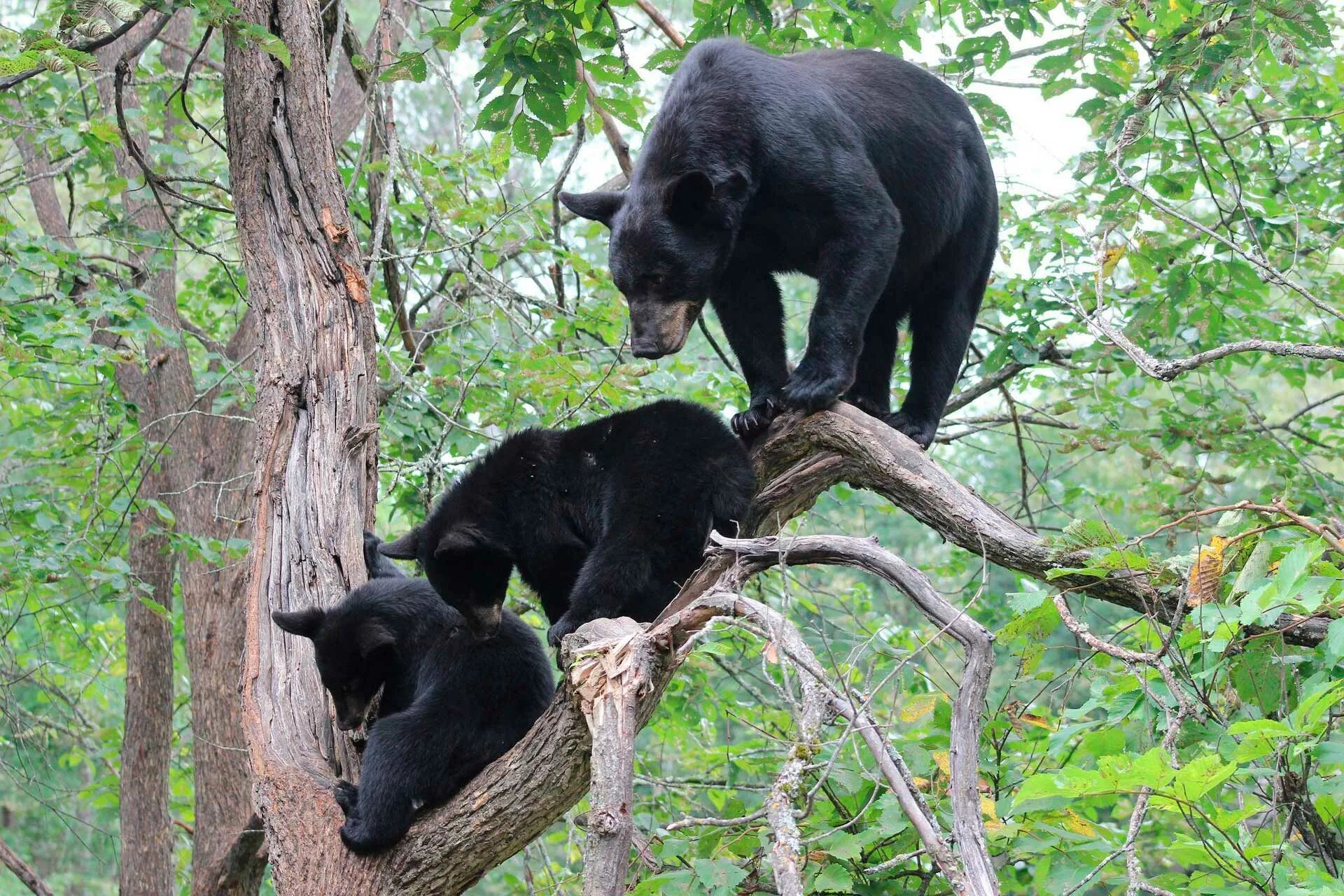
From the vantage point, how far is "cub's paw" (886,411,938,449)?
16.4 feet

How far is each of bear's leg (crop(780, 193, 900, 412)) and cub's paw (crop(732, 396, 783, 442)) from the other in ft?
0.42

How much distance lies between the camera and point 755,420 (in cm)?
445

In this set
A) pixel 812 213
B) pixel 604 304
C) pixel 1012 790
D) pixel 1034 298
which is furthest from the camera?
pixel 604 304

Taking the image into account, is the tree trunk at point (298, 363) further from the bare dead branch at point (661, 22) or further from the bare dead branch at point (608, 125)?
the bare dead branch at point (661, 22)

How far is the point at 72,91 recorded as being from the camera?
6316 millimetres

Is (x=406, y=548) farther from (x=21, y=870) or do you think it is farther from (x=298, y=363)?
(x=21, y=870)

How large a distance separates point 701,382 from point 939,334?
3.42 meters

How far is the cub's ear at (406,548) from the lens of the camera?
15.4ft

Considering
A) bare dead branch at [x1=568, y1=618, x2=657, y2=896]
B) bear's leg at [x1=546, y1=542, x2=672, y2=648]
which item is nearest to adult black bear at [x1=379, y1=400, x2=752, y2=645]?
bear's leg at [x1=546, y1=542, x2=672, y2=648]

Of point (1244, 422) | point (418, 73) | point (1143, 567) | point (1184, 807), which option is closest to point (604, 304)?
point (418, 73)

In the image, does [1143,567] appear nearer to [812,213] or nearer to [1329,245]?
[812,213]

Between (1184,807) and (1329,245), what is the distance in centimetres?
438

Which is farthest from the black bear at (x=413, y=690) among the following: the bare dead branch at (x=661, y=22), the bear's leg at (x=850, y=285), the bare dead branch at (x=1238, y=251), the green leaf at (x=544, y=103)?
the bare dead branch at (x=661, y=22)

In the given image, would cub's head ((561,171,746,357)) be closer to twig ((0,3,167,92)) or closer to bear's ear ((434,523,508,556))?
bear's ear ((434,523,508,556))
